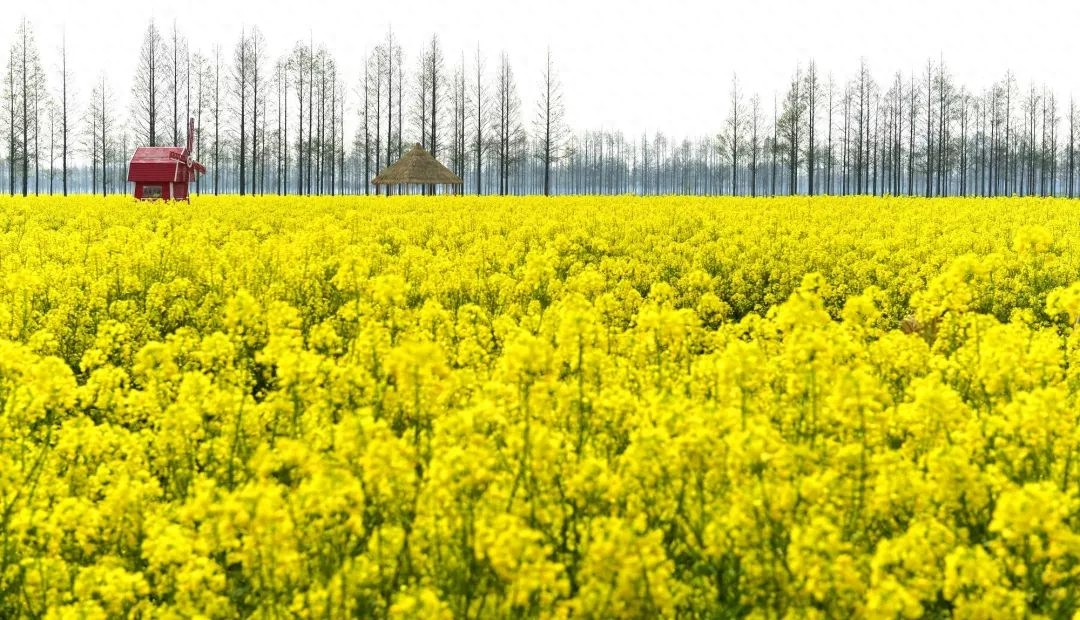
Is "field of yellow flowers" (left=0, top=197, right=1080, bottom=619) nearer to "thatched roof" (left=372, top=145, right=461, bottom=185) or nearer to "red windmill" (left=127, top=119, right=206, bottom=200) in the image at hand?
"red windmill" (left=127, top=119, right=206, bottom=200)

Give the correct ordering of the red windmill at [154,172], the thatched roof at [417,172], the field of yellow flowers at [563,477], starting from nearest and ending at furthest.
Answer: the field of yellow flowers at [563,477]
the red windmill at [154,172]
the thatched roof at [417,172]

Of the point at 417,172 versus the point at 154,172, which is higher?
the point at 417,172

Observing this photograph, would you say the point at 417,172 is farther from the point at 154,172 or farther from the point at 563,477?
the point at 563,477

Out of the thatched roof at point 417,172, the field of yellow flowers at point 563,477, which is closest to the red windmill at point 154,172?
the thatched roof at point 417,172

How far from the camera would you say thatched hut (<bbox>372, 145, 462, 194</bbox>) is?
5169 centimetres

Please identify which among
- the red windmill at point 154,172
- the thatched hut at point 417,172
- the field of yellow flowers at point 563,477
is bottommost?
the field of yellow flowers at point 563,477

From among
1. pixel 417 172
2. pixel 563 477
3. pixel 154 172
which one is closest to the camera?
pixel 563 477

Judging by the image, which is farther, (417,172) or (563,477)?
(417,172)

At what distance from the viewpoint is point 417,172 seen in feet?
170

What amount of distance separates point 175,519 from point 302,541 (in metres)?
1.02

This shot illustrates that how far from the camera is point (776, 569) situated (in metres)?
3.59

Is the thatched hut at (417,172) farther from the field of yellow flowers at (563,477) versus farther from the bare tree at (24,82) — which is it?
the field of yellow flowers at (563,477)

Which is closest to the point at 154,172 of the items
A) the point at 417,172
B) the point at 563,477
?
the point at 417,172

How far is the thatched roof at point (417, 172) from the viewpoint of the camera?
51.7 metres
